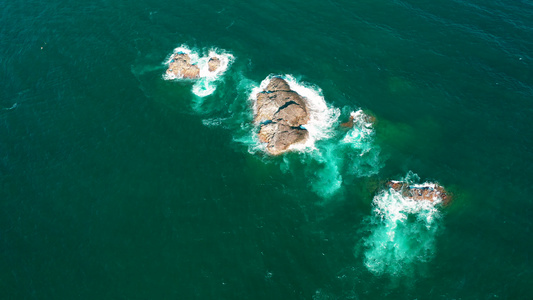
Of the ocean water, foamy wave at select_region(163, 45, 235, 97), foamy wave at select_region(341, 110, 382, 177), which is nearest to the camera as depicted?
the ocean water

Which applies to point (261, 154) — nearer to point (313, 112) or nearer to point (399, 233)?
point (313, 112)

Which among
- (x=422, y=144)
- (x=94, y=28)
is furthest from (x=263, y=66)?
(x=94, y=28)

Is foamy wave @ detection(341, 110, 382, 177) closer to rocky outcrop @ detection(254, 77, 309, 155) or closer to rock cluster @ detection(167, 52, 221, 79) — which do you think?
rocky outcrop @ detection(254, 77, 309, 155)

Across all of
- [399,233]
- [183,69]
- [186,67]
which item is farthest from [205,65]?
[399,233]

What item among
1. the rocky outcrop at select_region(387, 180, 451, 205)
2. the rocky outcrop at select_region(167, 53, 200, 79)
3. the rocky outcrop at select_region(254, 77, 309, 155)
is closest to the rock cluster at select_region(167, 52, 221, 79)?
the rocky outcrop at select_region(167, 53, 200, 79)

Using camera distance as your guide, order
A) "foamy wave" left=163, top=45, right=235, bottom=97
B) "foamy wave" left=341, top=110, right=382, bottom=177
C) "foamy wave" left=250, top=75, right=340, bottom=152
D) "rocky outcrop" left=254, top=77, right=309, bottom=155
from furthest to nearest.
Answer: "foamy wave" left=163, top=45, right=235, bottom=97, "foamy wave" left=250, top=75, right=340, bottom=152, "rocky outcrop" left=254, top=77, right=309, bottom=155, "foamy wave" left=341, top=110, right=382, bottom=177

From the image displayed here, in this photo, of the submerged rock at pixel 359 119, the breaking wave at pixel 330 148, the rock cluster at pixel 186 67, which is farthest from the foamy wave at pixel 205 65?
the submerged rock at pixel 359 119

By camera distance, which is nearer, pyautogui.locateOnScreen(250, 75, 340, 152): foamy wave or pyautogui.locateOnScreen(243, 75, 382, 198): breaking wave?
pyautogui.locateOnScreen(243, 75, 382, 198): breaking wave
